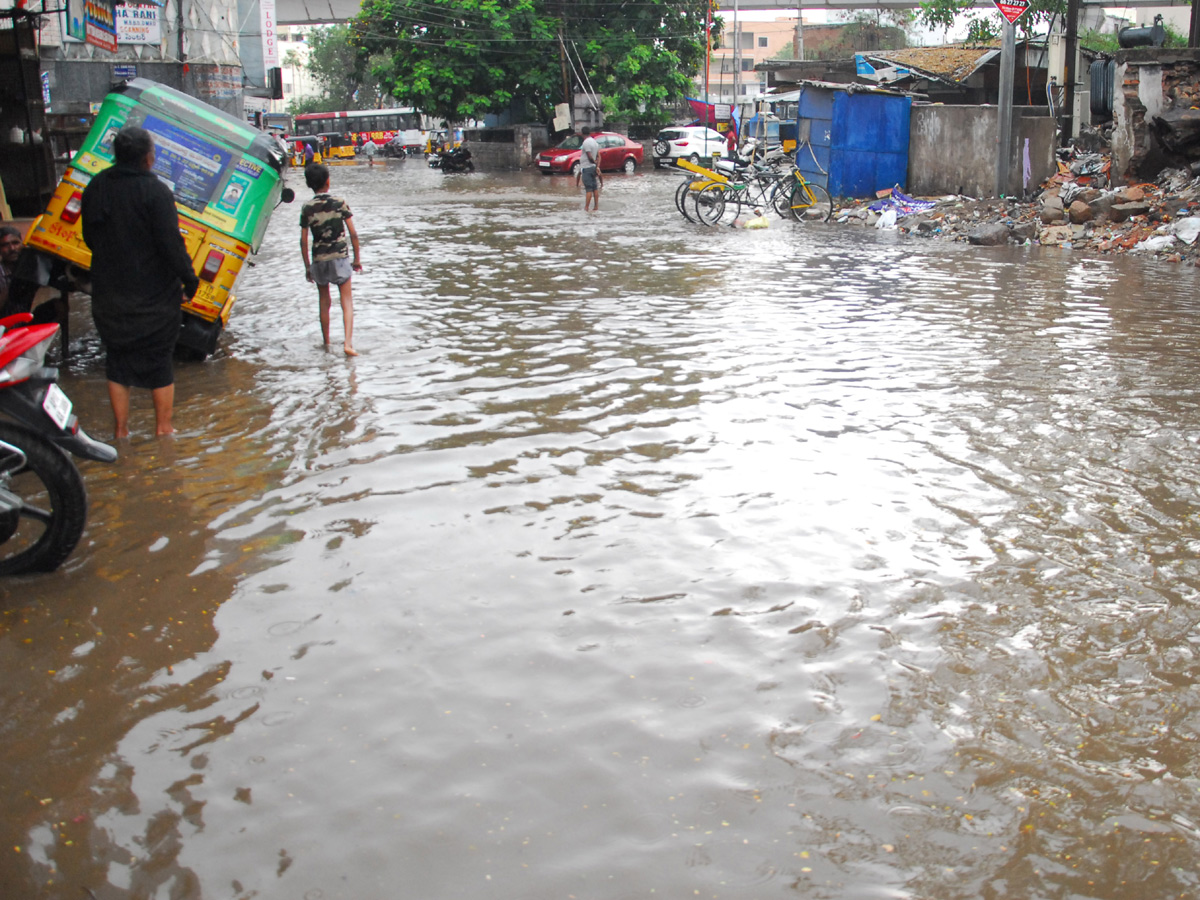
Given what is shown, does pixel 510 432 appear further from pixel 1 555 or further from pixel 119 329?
pixel 1 555

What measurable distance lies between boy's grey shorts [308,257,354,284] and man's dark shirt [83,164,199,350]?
2643 millimetres

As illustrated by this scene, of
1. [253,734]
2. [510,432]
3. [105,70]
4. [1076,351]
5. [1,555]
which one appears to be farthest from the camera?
[105,70]

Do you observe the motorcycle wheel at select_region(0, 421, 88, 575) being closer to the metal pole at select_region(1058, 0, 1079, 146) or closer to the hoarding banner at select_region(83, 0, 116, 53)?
the hoarding banner at select_region(83, 0, 116, 53)

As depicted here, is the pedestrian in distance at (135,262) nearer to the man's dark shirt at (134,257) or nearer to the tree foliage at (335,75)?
the man's dark shirt at (134,257)

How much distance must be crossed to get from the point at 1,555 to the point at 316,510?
1338 mm

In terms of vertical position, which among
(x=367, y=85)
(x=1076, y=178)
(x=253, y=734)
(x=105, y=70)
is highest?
(x=367, y=85)

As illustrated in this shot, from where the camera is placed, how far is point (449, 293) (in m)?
11.7

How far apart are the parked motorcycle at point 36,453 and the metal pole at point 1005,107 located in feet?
55.3

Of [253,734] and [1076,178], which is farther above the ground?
[1076,178]

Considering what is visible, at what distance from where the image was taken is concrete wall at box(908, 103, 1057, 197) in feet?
63.9

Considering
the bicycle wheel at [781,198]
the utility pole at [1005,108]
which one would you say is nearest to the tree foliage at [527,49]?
the bicycle wheel at [781,198]

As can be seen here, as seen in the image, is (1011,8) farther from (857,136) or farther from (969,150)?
(857,136)

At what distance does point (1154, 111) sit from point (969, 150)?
3.89 metres

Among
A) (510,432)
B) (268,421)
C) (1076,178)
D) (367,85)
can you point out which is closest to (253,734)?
(510,432)
